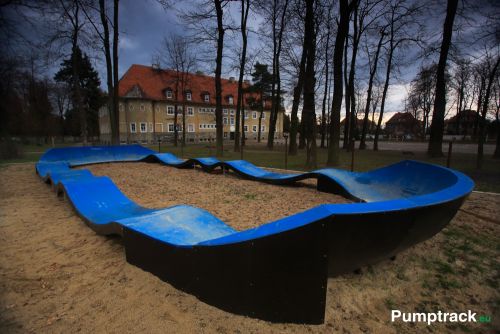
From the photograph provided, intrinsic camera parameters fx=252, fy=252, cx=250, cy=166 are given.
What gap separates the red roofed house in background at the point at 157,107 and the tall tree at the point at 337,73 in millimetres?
22834

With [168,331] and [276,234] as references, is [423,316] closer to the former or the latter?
[276,234]

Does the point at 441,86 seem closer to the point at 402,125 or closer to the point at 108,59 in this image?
the point at 108,59

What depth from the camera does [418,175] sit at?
4.76 m

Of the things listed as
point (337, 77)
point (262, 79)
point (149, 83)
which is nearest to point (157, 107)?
point (149, 83)

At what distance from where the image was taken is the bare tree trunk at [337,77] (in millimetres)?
10039

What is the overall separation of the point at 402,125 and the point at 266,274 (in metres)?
86.5

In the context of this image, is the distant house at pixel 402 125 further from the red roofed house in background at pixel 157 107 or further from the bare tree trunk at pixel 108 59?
the bare tree trunk at pixel 108 59

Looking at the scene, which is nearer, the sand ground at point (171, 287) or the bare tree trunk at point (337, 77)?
the sand ground at point (171, 287)

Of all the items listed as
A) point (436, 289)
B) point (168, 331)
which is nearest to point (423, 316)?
point (436, 289)

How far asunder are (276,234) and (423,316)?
174cm

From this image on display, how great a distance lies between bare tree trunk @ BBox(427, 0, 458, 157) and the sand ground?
40.6 ft
